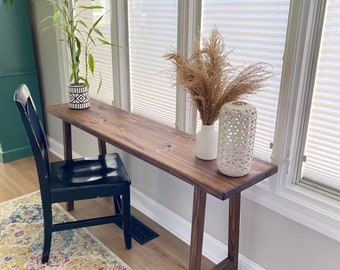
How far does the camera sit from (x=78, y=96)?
2.15 m

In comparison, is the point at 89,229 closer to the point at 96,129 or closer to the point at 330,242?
the point at 96,129

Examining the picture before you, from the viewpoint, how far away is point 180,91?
6.25ft

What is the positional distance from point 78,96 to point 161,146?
837mm

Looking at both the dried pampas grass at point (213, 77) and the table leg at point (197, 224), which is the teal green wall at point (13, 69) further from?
the table leg at point (197, 224)

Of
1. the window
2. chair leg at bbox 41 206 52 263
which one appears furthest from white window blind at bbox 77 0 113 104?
the window

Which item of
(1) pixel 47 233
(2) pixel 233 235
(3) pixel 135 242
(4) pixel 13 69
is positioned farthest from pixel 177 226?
(4) pixel 13 69

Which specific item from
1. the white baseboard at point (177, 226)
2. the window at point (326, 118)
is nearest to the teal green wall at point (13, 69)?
the white baseboard at point (177, 226)

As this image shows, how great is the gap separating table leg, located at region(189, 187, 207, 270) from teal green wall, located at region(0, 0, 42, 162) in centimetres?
239

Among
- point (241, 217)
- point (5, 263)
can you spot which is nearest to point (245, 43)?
point (241, 217)

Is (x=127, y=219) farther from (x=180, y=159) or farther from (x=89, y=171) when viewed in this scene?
(x=180, y=159)

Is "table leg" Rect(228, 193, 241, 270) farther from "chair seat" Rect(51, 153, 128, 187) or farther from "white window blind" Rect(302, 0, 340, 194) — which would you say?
"chair seat" Rect(51, 153, 128, 187)

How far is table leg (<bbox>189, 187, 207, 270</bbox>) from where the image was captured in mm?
1371

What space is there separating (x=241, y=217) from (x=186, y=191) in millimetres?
411

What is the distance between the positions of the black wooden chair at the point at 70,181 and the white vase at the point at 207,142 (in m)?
0.59
